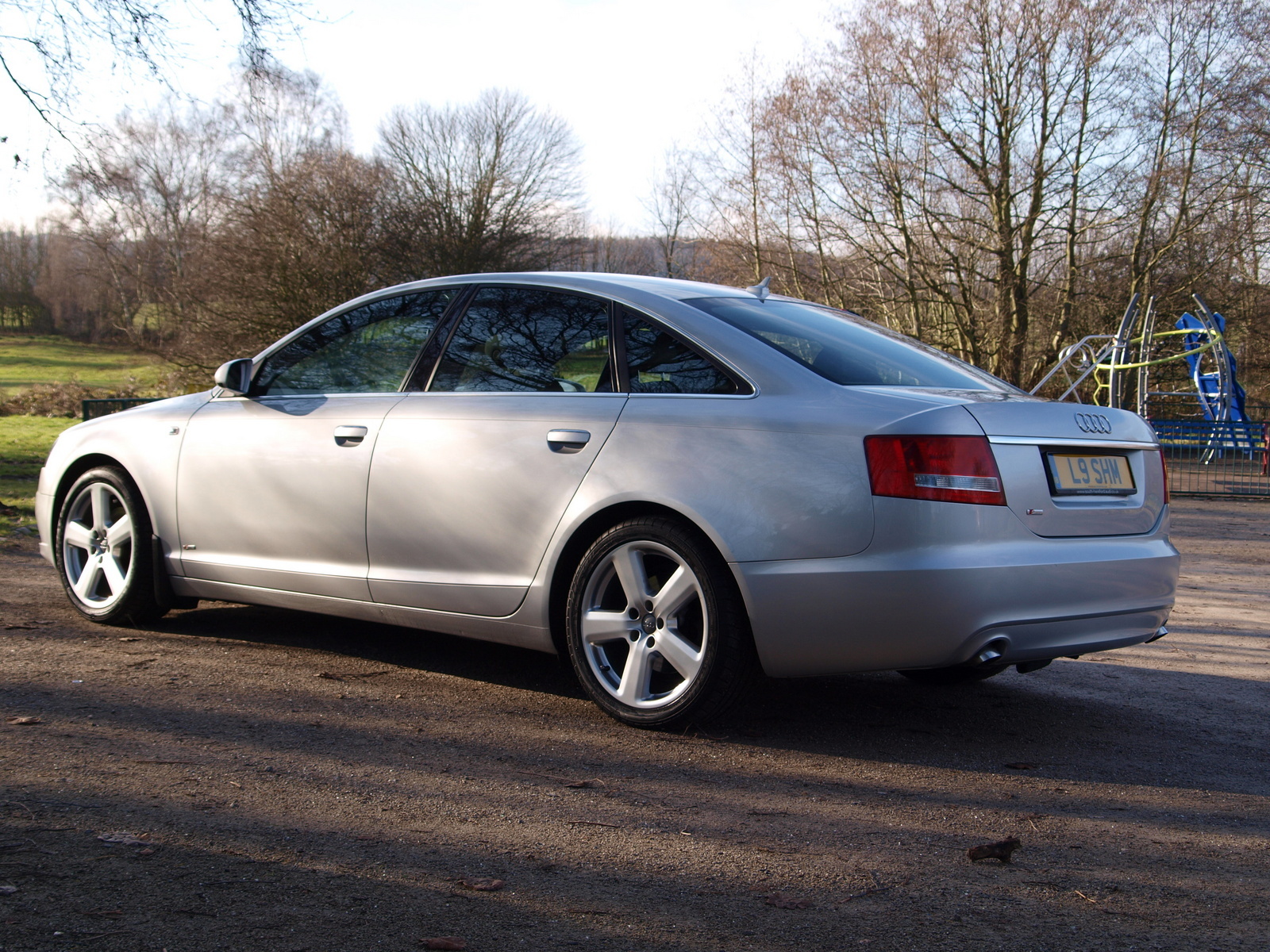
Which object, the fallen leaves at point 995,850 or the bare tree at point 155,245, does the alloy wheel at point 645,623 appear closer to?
the fallen leaves at point 995,850

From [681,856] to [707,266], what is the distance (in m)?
26.6

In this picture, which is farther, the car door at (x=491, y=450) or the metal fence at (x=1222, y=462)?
the metal fence at (x=1222, y=462)

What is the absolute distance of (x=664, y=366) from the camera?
3.97 meters

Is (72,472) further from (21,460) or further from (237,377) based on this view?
(21,460)

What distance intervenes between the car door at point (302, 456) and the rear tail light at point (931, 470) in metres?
2.08

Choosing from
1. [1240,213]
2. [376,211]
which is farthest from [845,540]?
[376,211]

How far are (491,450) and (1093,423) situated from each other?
2145 mm

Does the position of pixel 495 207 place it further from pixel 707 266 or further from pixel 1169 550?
pixel 1169 550

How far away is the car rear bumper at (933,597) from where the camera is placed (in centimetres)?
334

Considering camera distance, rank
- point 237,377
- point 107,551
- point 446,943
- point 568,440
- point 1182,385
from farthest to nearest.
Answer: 1. point 1182,385
2. point 107,551
3. point 237,377
4. point 568,440
5. point 446,943

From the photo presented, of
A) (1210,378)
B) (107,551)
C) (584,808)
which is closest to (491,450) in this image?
(584,808)

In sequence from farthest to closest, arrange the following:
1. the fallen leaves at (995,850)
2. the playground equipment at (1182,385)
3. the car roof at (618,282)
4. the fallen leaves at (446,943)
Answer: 1. the playground equipment at (1182,385)
2. the car roof at (618,282)
3. the fallen leaves at (995,850)
4. the fallen leaves at (446,943)

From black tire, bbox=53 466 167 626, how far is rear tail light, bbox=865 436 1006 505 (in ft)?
11.5

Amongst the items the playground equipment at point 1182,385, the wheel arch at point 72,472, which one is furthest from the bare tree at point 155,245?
the playground equipment at point 1182,385
